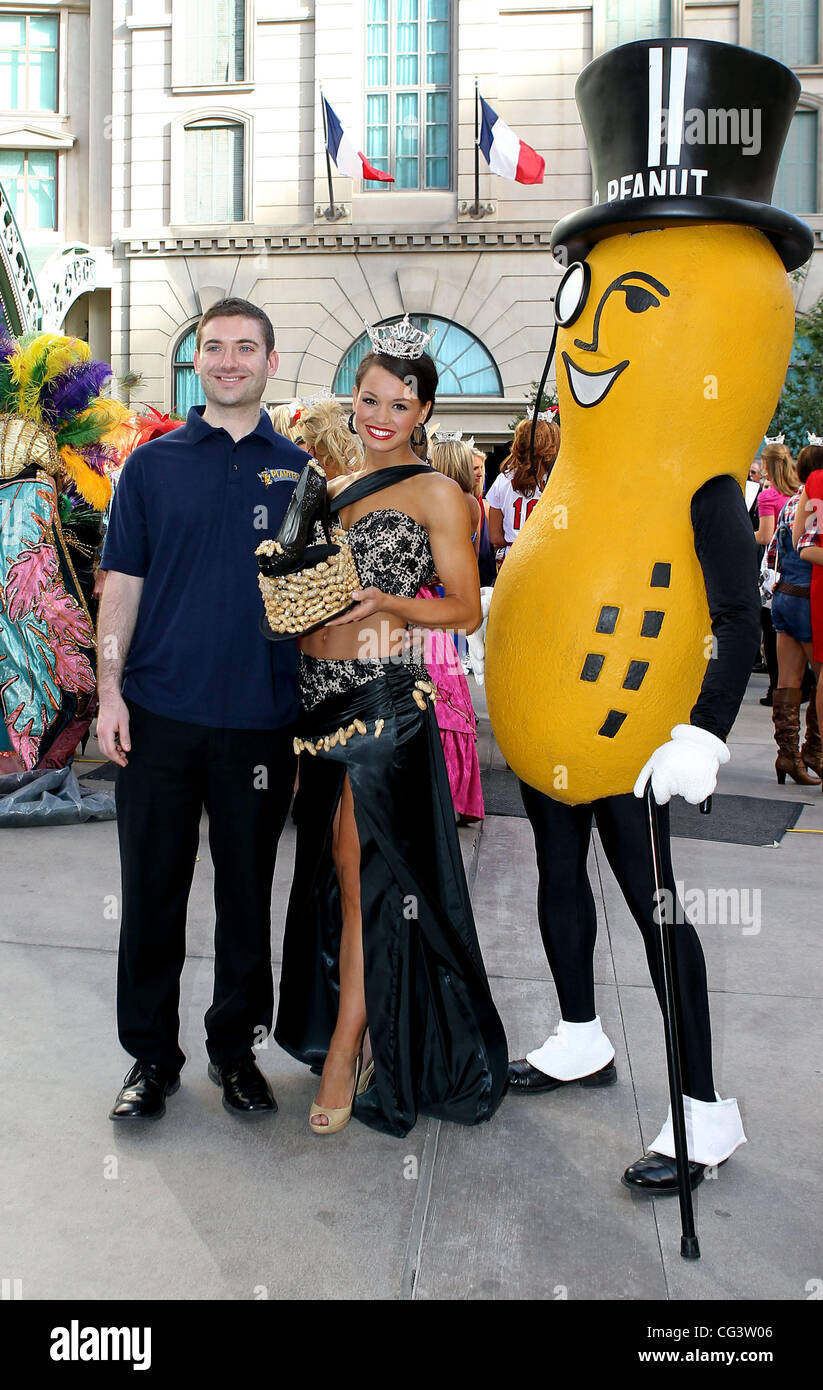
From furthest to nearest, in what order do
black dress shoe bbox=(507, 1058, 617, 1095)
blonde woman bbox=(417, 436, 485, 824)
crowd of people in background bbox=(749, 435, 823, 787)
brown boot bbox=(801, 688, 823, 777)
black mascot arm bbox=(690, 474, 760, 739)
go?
brown boot bbox=(801, 688, 823, 777)
crowd of people in background bbox=(749, 435, 823, 787)
blonde woman bbox=(417, 436, 485, 824)
black dress shoe bbox=(507, 1058, 617, 1095)
black mascot arm bbox=(690, 474, 760, 739)

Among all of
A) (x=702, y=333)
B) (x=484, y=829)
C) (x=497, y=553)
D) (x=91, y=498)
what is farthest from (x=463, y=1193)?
(x=497, y=553)

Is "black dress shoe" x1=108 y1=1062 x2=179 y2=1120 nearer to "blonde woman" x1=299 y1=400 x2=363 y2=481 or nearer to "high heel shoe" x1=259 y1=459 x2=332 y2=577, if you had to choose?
"high heel shoe" x1=259 y1=459 x2=332 y2=577

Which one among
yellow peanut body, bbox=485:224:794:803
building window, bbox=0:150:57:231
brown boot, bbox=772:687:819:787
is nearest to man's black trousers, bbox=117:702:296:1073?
yellow peanut body, bbox=485:224:794:803

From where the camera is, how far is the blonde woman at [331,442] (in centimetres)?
527

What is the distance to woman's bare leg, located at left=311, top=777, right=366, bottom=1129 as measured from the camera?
2889mm

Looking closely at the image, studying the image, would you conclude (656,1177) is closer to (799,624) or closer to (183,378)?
Answer: (799,624)

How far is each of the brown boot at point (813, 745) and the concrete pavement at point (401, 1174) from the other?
3080 millimetres

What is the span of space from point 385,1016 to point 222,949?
45cm

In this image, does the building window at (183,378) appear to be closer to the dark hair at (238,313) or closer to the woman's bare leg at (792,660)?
the woman's bare leg at (792,660)

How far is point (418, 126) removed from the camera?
18219 millimetres

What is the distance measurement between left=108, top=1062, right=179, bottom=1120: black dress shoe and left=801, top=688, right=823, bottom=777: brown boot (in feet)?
16.4

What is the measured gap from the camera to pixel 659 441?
2.58 metres

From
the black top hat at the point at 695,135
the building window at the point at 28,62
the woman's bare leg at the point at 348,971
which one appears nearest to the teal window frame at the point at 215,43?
the building window at the point at 28,62
